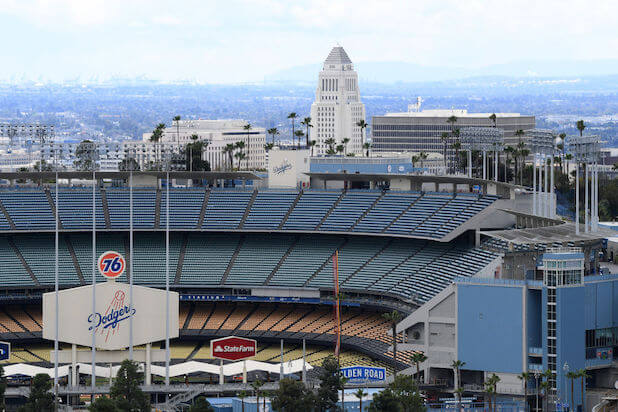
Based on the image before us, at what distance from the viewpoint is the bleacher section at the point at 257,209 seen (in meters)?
73.8

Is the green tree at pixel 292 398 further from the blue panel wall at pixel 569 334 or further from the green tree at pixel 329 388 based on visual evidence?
the blue panel wall at pixel 569 334

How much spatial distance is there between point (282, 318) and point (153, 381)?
13.9 metres

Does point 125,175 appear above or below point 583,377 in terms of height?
above

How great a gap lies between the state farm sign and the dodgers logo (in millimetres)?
4372

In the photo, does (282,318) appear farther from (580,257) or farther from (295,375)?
(580,257)

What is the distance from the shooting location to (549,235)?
184 feet

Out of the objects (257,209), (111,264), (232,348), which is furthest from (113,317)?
(257,209)

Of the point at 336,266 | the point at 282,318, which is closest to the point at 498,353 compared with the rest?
the point at 336,266

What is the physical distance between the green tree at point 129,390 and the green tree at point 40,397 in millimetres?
2595

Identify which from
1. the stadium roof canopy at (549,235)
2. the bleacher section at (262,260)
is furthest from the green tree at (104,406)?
the bleacher section at (262,260)

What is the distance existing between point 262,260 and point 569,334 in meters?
26.5

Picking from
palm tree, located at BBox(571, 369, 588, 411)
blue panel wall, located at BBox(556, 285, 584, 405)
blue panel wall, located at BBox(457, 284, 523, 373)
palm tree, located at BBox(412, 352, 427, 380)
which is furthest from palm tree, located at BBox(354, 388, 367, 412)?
palm tree, located at BBox(571, 369, 588, 411)

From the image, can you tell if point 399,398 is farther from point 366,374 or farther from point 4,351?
point 4,351

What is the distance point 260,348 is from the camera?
6800cm
